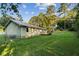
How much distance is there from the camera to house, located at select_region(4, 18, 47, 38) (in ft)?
6.42

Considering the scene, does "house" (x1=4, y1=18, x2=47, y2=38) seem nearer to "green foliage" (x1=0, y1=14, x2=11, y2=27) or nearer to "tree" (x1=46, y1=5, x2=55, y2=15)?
"green foliage" (x1=0, y1=14, x2=11, y2=27)

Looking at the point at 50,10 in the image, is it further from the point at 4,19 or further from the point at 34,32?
the point at 4,19

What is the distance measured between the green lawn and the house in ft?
0.17

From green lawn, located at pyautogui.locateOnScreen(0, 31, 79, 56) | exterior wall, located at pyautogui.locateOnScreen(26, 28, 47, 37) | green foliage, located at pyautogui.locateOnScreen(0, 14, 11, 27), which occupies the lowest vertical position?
green lawn, located at pyautogui.locateOnScreen(0, 31, 79, 56)

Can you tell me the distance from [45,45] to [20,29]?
305 mm

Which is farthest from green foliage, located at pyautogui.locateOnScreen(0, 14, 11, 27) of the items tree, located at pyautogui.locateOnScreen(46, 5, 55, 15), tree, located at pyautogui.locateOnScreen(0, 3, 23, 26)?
tree, located at pyautogui.locateOnScreen(46, 5, 55, 15)

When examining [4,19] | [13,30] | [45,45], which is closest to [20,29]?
[13,30]

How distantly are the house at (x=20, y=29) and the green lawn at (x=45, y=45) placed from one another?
0.05m

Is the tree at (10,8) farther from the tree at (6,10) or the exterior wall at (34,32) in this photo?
the exterior wall at (34,32)

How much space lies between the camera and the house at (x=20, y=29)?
6.42ft

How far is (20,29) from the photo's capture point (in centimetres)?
197

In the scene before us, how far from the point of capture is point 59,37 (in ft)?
6.40

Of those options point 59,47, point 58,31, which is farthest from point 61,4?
point 59,47

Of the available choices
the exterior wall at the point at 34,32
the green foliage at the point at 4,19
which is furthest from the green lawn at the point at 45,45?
the green foliage at the point at 4,19
